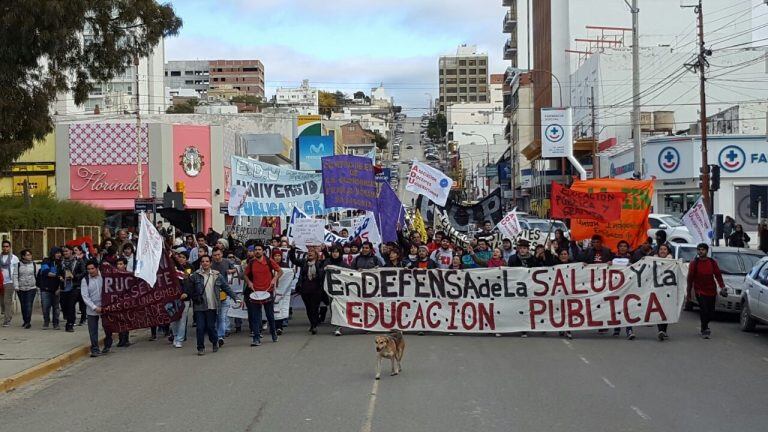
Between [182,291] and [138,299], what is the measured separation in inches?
37.7

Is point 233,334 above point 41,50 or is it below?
below

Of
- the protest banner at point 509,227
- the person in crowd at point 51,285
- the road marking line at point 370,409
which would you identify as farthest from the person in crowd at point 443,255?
the person in crowd at point 51,285

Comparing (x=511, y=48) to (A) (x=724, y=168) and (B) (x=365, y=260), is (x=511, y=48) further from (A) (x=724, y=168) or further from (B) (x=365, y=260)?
(B) (x=365, y=260)

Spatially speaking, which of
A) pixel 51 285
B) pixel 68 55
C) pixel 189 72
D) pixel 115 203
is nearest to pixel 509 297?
pixel 51 285

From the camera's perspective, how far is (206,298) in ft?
47.9

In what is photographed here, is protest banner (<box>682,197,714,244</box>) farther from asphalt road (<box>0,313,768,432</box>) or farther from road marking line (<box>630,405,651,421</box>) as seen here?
road marking line (<box>630,405,651,421</box>)

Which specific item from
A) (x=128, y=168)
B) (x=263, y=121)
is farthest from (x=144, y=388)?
(x=263, y=121)

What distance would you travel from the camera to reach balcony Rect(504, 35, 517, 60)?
4050 inches

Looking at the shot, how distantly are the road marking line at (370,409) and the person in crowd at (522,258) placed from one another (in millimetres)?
6326

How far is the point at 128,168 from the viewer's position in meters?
44.6

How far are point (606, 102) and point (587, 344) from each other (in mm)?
46825

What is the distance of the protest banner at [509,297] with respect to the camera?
53.5 ft

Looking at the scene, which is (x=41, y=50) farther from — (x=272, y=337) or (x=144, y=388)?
(x=144, y=388)

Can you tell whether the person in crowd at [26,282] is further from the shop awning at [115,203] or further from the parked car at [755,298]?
the shop awning at [115,203]
